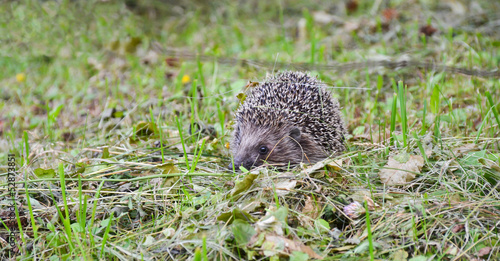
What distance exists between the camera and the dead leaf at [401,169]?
341 centimetres

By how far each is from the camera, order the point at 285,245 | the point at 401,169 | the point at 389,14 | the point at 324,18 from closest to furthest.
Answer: the point at 285,245
the point at 401,169
the point at 389,14
the point at 324,18

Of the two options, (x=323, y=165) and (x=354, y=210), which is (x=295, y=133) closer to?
(x=323, y=165)

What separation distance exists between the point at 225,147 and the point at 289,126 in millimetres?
777

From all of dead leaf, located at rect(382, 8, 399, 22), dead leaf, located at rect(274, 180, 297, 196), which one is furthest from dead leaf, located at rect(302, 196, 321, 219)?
dead leaf, located at rect(382, 8, 399, 22)

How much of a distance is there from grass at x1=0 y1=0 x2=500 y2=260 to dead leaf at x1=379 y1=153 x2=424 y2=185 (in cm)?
6

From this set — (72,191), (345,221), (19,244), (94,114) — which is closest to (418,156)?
(345,221)

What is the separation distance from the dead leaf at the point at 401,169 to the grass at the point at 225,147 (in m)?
0.06

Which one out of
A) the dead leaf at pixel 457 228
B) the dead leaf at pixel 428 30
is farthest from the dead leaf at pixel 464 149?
the dead leaf at pixel 428 30

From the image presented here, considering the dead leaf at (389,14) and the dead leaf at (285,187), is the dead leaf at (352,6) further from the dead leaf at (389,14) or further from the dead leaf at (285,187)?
the dead leaf at (285,187)

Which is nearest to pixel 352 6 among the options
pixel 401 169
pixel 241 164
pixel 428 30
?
pixel 428 30

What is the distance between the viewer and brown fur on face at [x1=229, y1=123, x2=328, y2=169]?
473cm

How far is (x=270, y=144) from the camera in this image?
15.8 ft

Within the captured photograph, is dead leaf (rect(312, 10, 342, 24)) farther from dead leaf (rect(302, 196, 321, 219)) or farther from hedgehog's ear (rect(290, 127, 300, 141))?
dead leaf (rect(302, 196, 321, 219))

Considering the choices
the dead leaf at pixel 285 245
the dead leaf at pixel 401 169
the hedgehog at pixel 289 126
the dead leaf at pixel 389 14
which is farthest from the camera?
the dead leaf at pixel 389 14
